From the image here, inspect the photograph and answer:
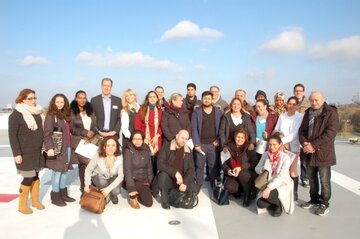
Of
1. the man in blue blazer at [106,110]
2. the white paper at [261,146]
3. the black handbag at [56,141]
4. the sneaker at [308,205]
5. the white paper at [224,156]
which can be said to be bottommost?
the sneaker at [308,205]

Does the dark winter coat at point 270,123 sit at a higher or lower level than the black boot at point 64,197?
higher

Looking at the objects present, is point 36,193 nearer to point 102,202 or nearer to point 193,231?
point 102,202

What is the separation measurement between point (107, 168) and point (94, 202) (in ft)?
1.77

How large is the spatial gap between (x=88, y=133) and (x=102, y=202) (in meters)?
1.10

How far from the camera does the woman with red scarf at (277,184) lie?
3.98 metres

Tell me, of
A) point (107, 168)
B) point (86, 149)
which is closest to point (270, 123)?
point (107, 168)

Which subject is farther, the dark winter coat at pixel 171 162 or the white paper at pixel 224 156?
the white paper at pixel 224 156

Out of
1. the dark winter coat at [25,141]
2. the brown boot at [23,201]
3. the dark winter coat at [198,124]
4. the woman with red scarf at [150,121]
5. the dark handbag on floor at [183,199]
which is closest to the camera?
the dark winter coat at [25,141]

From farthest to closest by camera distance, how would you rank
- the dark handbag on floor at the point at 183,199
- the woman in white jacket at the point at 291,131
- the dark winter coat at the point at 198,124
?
the dark winter coat at the point at 198,124 → the woman in white jacket at the point at 291,131 → the dark handbag on floor at the point at 183,199

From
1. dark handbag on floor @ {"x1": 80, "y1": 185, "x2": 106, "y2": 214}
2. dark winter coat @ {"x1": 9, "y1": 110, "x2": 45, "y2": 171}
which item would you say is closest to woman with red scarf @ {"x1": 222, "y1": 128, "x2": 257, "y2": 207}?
dark handbag on floor @ {"x1": 80, "y1": 185, "x2": 106, "y2": 214}

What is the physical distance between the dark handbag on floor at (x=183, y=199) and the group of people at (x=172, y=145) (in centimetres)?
6

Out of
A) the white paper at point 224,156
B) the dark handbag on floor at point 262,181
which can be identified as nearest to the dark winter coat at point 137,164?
the white paper at point 224,156

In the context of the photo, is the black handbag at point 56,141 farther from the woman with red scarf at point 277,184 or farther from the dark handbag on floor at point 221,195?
the woman with red scarf at point 277,184

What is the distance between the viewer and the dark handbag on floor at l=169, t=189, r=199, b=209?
4.29 metres
